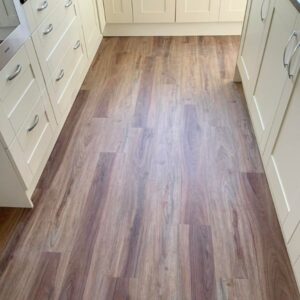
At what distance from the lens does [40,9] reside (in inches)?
64.2

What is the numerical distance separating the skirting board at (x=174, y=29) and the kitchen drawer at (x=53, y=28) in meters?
1.01

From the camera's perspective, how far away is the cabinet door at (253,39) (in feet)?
5.27

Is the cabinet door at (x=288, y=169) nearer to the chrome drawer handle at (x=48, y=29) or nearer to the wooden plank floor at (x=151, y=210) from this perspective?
the wooden plank floor at (x=151, y=210)

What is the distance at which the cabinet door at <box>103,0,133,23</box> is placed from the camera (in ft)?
9.47

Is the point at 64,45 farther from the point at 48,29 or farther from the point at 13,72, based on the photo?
the point at 13,72

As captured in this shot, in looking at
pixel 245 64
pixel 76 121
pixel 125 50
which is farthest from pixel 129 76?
pixel 245 64

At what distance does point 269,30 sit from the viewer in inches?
60.7

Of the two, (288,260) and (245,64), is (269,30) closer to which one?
(245,64)

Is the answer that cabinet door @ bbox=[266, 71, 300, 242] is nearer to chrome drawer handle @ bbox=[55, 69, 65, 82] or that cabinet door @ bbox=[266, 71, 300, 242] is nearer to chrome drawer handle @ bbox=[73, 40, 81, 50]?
chrome drawer handle @ bbox=[55, 69, 65, 82]

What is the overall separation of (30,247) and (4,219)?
0.80ft

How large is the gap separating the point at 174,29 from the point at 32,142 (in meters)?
2.09

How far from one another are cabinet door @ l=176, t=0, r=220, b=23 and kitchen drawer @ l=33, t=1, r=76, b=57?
1.16 metres

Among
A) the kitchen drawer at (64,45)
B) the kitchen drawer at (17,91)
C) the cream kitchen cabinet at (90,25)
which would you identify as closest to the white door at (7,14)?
the kitchen drawer at (17,91)

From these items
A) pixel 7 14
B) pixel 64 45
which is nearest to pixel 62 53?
pixel 64 45
